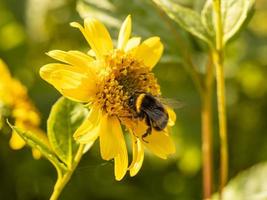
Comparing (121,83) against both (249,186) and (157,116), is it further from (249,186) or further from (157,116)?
(249,186)

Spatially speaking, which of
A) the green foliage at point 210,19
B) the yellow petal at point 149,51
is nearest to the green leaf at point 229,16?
the green foliage at point 210,19

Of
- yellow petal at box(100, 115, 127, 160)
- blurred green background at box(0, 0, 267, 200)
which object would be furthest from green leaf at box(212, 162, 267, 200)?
yellow petal at box(100, 115, 127, 160)

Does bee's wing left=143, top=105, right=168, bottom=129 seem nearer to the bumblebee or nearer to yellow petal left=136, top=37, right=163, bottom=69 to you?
the bumblebee

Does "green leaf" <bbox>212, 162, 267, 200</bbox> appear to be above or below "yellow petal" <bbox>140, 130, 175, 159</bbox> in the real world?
below

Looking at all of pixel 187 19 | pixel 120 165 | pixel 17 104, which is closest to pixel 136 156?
pixel 120 165

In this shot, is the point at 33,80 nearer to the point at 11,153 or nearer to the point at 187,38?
→ the point at 11,153
